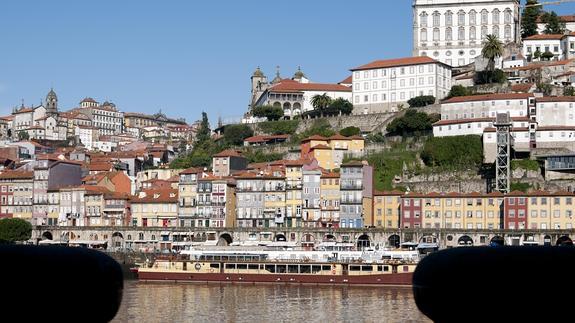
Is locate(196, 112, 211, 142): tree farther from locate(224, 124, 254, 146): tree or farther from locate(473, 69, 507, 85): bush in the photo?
locate(473, 69, 507, 85): bush

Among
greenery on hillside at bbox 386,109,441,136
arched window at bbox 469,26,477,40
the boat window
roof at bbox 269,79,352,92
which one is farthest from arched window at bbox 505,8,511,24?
the boat window

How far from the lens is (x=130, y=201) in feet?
320

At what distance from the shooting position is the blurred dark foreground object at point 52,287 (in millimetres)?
6559

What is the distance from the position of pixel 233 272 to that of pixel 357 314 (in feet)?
87.5

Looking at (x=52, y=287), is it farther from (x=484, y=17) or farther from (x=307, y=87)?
(x=484, y=17)

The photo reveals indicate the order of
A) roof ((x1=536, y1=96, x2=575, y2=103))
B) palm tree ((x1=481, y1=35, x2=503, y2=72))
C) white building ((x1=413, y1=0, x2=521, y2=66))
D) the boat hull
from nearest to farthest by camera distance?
the boat hull < roof ((x1=536, y1=96, x2=575, y2=103)) < palm tree ((x1=481, y1=35, x2=503, y2=72)) < white building ((x1=413, y1=0, x2=521, y2=66))

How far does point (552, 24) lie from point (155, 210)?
5961 cm

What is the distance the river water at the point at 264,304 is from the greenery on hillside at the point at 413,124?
37.0 m

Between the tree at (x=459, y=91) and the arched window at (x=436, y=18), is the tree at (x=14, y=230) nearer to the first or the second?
the tree at (x=459, y=91)

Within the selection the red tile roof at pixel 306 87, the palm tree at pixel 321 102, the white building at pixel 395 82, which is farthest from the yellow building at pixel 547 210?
the red tile roof at pixel 306 87

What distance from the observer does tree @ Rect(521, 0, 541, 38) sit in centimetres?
12838

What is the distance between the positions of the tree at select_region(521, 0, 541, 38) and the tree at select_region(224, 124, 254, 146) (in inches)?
Result: 1447

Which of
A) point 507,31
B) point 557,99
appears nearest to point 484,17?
point 507,31

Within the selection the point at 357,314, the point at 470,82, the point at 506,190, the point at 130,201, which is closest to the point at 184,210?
the point at 130,201
